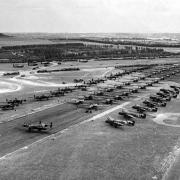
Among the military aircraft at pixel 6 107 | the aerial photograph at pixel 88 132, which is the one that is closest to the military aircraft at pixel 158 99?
the aerial photograph at pixel 88 132

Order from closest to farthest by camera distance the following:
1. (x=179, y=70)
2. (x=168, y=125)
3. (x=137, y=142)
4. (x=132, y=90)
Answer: (x=137, y=142)
(x=168, y=125)
(x=132, y=90)
(x=179, y=70)

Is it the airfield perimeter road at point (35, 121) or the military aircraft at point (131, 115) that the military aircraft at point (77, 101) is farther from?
the military aircraft at point (131, 115)

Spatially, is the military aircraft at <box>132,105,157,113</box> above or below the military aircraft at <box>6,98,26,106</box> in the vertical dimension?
above

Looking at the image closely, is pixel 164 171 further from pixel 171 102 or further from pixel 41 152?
pixel 171 102

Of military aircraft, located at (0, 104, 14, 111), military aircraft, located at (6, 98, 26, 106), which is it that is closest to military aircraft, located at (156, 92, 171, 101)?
military aircraft, located at (6, 98, 26, 106)

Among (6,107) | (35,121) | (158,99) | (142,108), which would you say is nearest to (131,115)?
(142,108)

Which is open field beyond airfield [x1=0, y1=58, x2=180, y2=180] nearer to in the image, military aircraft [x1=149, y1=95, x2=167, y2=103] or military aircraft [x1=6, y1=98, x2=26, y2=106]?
military aircraft [x1=6, y1=98, x2=26, y2=106]

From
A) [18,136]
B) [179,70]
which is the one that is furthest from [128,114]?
[179,70]

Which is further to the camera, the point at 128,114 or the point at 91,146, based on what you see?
the point at 128,114
